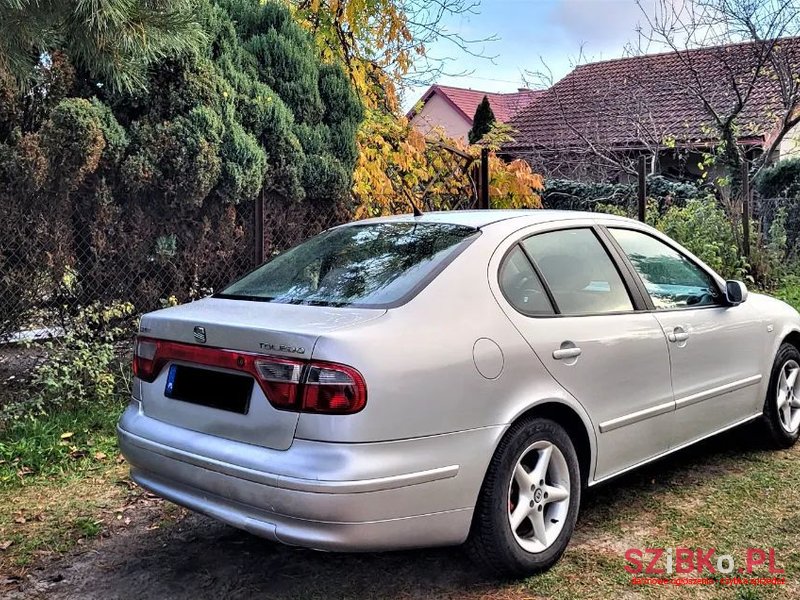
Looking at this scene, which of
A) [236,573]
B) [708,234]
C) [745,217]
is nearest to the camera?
[236,573]

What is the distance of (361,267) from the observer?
347 cm

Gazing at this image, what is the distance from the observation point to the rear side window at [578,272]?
3.62 m

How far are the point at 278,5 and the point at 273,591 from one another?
5.09 meters

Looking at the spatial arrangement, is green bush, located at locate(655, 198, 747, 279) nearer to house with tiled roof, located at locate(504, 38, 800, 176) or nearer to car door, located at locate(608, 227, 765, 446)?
house with tiled roof, located at locate(504, 38, 800, 176)

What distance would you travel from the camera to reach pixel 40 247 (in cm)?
505

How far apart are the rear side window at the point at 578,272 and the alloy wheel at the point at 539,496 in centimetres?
69

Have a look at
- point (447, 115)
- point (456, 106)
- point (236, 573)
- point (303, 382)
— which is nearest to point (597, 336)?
point (303, 382)

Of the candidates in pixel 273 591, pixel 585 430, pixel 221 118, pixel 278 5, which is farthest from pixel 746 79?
pixel 273 591

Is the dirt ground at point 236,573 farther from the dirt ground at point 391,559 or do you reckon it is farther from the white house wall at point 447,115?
the white house wall at point 447,115

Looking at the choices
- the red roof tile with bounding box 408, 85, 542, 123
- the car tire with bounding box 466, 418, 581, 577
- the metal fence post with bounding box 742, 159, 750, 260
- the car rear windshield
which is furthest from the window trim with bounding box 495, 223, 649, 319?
the red roof tile with bounding box 408, 85, 542, 123

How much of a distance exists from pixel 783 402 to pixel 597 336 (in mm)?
2232

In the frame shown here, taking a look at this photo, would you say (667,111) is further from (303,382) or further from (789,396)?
(303,382)

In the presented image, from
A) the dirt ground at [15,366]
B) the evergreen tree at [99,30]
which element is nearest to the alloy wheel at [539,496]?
the evergreen tree at [99,30]

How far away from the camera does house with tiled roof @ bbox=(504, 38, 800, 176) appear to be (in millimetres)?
13422
